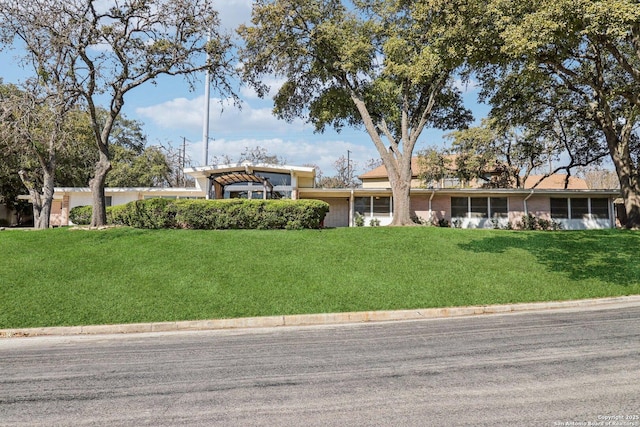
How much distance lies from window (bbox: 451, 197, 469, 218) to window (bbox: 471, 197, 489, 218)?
0.39 m

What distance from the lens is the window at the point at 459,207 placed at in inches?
950

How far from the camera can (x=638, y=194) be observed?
1770 cm

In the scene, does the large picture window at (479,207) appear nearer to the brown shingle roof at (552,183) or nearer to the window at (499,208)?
the window at (499,208)

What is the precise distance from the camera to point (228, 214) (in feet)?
48.2

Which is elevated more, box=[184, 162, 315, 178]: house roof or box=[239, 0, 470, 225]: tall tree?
box=[239, 0, 470, 225]: tall tree

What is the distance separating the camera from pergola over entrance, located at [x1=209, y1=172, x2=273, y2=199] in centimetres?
2131

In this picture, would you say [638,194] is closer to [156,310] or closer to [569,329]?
[569,329]

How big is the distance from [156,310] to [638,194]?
2023cm

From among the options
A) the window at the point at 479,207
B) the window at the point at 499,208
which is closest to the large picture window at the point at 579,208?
the window at the point at 499,208

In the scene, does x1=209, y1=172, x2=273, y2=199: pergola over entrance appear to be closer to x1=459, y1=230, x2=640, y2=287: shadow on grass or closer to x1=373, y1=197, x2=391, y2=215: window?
x1=373, y1=197, x2=391, y2=215: window

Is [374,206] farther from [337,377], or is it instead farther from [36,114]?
[337,377]

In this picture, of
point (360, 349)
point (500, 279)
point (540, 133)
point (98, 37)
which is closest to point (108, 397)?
point (360, 349)

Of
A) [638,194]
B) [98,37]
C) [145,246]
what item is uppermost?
[98,37]

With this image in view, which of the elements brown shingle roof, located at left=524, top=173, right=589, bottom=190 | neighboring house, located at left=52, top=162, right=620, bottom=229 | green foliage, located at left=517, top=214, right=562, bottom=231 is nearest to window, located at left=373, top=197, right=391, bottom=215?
neighboring house, located at left=52, top=162, right=620, bottom=229
